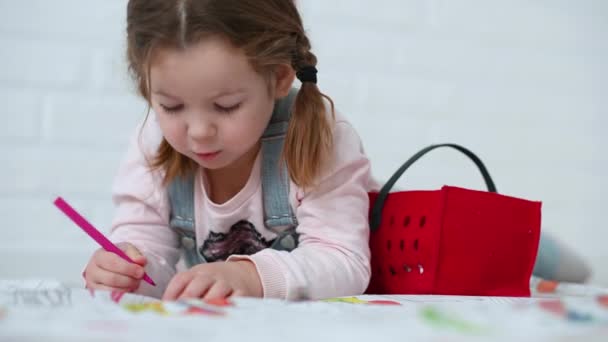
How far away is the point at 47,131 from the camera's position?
154cm

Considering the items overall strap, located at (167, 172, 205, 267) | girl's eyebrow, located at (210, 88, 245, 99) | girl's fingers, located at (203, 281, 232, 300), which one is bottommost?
girl's fingers, located at (203, 281, 232, 300)

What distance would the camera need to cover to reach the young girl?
0.80m

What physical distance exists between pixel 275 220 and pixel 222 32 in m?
0.29

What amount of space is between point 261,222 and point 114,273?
9.5 inches

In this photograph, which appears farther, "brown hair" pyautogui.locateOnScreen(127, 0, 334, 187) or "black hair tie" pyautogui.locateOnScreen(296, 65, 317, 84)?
"black hair tie" pyautogui.locateOnScreen(296, 65, 317, 84)

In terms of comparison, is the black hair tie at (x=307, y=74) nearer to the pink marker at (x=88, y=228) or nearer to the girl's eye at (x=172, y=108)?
the girl's eye at (x=172, y=108)

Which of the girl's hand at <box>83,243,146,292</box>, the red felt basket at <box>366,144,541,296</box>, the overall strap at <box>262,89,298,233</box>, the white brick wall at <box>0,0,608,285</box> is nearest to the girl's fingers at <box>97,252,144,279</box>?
the girl's hand at <box>83,243,146,292</box>

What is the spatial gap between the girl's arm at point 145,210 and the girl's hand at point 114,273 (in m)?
0.12

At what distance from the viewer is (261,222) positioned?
100cm

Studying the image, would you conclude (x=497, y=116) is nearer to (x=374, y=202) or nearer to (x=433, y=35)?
(x=433, y=35)

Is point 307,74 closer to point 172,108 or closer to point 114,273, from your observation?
point 172,108

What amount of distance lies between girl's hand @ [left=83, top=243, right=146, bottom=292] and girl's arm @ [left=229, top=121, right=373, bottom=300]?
0.11m

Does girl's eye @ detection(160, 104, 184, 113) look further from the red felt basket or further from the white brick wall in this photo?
the white brick wall

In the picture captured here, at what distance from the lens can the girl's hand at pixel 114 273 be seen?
81cm
